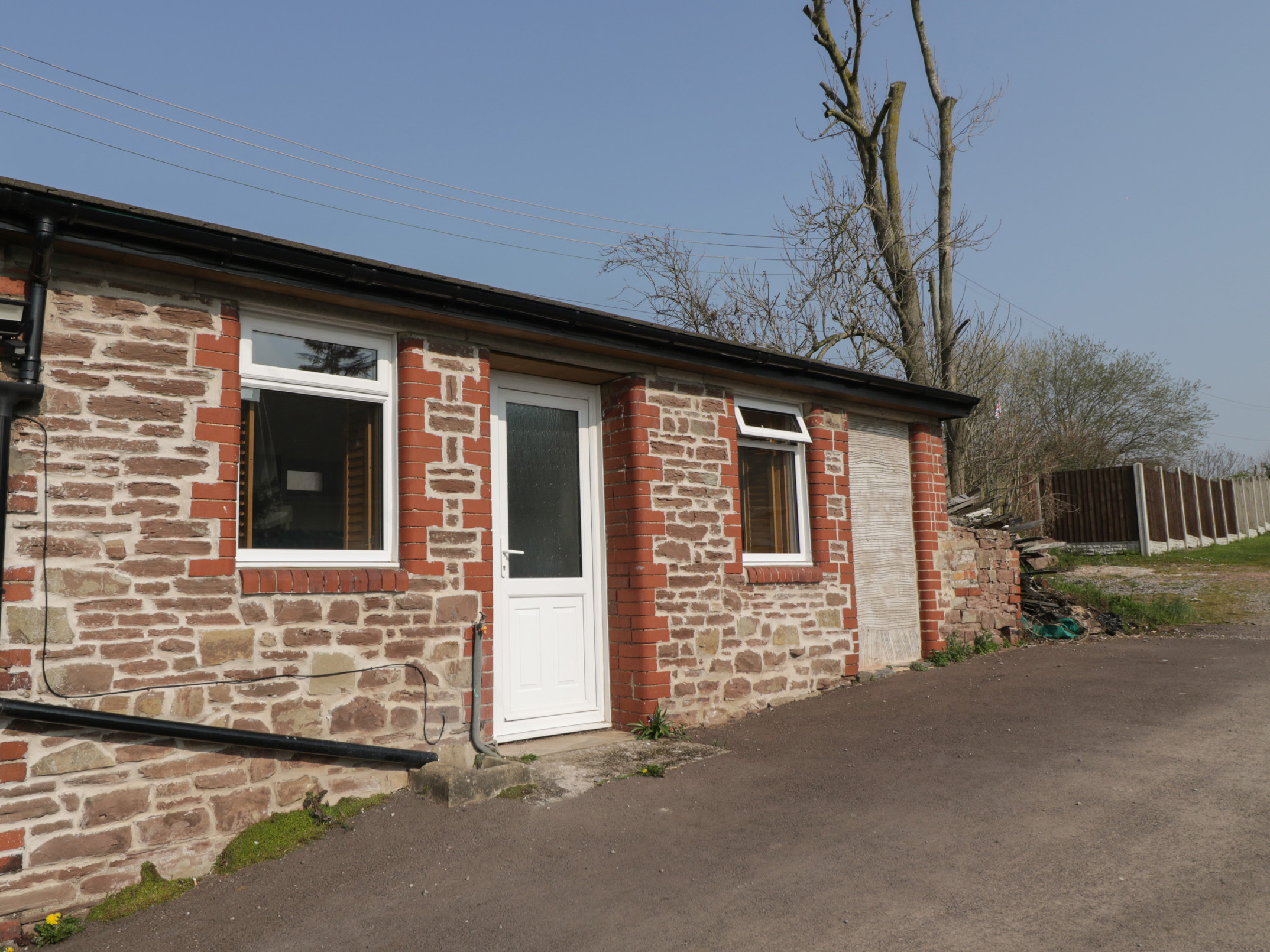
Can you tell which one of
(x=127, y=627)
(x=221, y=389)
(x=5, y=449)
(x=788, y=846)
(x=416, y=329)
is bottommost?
(x=788, y=846)

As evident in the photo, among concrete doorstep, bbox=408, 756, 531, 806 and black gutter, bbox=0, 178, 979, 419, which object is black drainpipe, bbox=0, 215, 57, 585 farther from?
concrete doorstep, bbox=408, 756, 531, 806

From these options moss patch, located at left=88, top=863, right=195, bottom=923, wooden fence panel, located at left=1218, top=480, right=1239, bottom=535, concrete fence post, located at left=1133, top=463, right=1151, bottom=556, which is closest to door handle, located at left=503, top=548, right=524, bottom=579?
moss patch, located at left=88, top=863, right=195, bottom=923

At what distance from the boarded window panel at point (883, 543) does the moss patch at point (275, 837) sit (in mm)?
5294

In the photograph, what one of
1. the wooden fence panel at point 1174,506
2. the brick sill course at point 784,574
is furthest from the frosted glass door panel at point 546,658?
the wooden fence panel at point 1174,506

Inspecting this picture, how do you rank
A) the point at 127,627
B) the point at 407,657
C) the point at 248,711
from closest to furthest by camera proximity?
the point at 127,627
the point at 248,711
the point at 407,657

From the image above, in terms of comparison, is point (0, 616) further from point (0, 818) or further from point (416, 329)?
point (416, 329)

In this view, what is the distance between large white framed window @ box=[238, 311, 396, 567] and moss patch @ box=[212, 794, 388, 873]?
4.40ft

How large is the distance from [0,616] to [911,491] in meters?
7.94

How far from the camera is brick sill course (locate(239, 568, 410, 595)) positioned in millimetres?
4637

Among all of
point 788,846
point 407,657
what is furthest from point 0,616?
point 788,846

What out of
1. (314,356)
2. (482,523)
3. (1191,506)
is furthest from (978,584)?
(1191,506)

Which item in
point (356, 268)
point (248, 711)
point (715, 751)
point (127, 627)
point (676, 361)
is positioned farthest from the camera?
point (676, 361)

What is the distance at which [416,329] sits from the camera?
5.44 meters

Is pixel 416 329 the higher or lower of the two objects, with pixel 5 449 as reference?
higher
